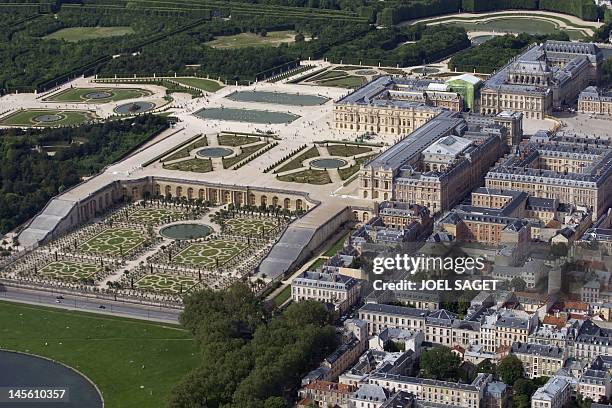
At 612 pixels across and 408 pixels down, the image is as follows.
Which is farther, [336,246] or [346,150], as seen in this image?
[346,150]

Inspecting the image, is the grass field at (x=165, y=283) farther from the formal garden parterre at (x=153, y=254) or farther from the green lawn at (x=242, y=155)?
the green lawn at (x=242, y=155)

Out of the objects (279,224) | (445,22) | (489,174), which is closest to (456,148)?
(489,174)

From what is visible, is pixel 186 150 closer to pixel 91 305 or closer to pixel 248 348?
pixel 91 305

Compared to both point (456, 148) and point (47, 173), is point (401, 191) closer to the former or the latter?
point (456, 148)

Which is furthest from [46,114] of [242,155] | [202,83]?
[242,155]

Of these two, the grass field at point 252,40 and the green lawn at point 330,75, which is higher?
the grass field at point 252,40

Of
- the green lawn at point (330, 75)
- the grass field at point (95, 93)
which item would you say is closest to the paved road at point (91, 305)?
the grass field at point (95, 93)

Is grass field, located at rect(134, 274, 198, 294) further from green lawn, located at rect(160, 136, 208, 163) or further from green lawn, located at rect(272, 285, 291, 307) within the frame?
green lawn, located at rect(160, 136, 208, 163)
